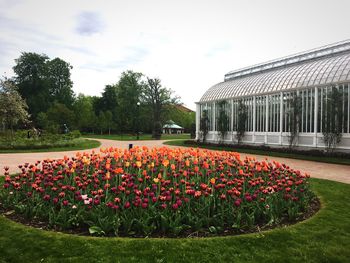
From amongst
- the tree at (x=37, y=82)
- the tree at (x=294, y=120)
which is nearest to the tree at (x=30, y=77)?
the tree at (x=37, y=82)

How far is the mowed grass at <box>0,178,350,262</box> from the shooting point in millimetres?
3553

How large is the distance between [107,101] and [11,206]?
192 feet

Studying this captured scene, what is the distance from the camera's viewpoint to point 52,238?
3.99 metres

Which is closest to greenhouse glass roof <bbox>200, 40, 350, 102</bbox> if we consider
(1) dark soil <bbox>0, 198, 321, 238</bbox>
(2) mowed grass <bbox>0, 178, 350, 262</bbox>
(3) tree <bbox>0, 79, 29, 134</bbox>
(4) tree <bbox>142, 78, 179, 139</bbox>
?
(4) tree <bbox>142, 78, 179, 139</bbox>

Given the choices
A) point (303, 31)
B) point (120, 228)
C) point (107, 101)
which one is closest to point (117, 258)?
point (120, 228)

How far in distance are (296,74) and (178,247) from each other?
19.3 m

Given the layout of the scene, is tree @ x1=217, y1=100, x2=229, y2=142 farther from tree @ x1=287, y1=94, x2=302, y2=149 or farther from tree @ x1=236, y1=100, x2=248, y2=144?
tree @ x1=287, y1=94, x2=302, y2=149

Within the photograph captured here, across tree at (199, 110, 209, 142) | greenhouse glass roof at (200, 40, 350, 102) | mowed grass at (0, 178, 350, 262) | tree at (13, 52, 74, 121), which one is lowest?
mowed grass at (0, 178, 350, 262)

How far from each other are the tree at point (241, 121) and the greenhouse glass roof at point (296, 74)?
4.03ft

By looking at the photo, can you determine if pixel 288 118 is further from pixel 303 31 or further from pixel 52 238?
pixel 52 238

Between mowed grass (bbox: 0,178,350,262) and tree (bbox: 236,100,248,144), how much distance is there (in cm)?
1859

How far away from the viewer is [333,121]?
1603 centimetres

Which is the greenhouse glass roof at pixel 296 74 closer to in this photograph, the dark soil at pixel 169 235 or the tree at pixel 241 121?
the tree at pixel 241 121

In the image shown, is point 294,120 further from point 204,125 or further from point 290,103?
point 204,125
